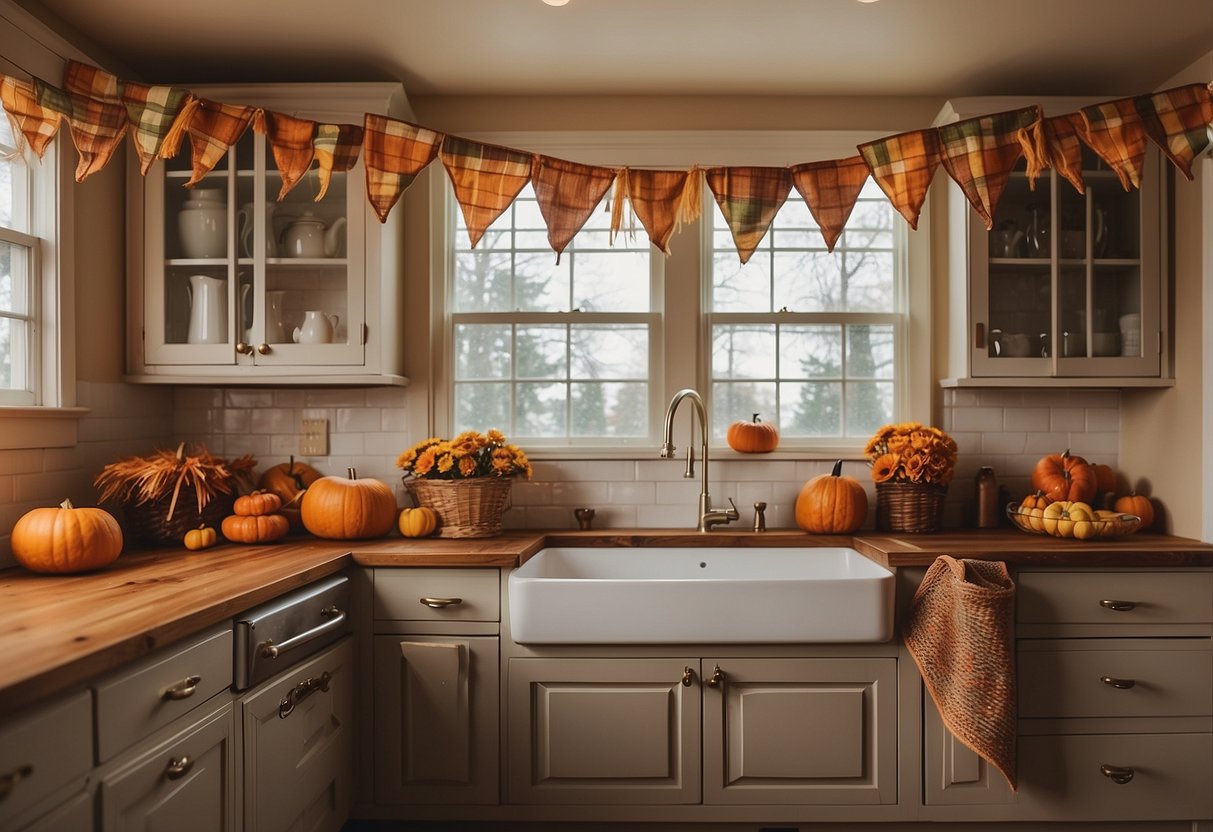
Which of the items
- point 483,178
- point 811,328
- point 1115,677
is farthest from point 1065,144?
point 483,178

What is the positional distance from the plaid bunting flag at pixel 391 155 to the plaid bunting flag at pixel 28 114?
0.73m

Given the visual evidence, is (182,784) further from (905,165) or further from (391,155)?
(905,165)

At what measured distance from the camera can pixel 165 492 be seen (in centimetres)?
254

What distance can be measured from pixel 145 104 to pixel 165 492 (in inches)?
43.8

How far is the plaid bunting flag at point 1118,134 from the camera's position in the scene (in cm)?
223

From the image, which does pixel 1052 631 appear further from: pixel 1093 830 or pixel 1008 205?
pixel 1008 205

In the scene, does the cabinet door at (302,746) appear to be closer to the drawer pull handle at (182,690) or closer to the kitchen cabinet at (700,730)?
the drawer pull handle at (182,690)

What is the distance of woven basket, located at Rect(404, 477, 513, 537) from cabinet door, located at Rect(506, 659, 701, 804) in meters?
0.50

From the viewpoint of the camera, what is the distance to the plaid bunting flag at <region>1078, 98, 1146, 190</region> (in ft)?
7.31

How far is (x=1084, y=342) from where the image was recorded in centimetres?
282

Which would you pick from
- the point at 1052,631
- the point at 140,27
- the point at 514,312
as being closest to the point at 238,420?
the point at 514,312

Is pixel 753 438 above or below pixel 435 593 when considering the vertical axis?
above

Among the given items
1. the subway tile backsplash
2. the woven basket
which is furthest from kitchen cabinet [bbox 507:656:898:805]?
the subway tile backsplash

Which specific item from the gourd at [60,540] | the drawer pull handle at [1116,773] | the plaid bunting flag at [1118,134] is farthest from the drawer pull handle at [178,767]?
the plaid bunting flag at [1118,134]
